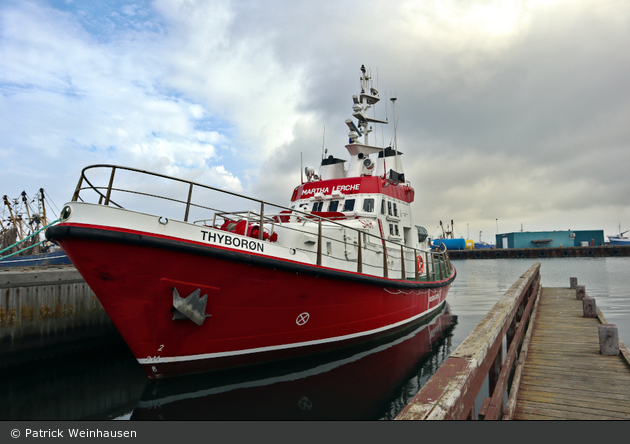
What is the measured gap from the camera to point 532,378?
4.22 meters

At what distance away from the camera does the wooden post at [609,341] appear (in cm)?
474

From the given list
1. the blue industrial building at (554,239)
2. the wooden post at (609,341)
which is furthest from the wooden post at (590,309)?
the blue industrial building at (554,239)

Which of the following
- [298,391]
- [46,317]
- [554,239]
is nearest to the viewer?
[298,391]

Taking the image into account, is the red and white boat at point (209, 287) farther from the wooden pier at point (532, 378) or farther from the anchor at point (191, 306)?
the wooden pier at point (532, 378)

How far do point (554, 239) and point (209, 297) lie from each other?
76574 millimetres

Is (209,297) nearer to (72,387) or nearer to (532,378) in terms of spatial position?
(72,387)

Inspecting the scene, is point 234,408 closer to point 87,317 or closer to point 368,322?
point 368,322

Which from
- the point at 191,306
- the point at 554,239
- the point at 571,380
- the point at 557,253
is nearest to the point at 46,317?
the point at 191,306

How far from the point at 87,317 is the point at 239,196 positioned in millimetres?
5660

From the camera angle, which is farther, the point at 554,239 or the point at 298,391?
the point at 554,239

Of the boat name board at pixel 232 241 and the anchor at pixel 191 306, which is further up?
the boat name board at pixel 232 241

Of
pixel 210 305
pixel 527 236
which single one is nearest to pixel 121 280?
pixel 210 305

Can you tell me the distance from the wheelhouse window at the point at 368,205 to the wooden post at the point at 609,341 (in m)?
5.26

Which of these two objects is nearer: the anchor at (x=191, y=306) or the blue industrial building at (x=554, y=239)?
the anchor at (x=191, y=306)
